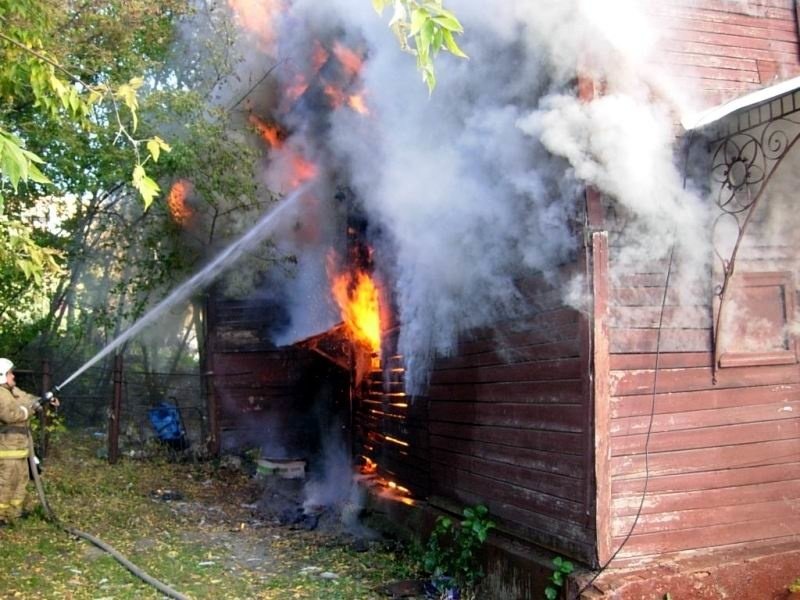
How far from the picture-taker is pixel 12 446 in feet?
28.1

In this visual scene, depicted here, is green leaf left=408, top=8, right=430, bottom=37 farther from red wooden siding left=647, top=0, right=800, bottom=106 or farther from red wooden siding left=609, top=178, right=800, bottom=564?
red wooden siding left=647, top=0, right=800, bottom=106

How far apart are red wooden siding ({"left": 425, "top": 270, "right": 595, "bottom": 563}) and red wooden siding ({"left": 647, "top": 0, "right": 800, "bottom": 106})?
210 cm

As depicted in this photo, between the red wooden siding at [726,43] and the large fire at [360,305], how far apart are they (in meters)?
5.64

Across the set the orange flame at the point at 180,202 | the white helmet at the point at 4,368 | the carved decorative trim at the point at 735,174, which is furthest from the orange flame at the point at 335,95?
the carved decorative trim at the point at 735,174

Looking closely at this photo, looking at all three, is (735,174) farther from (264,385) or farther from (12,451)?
(264,385)

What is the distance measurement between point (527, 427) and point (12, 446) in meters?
6.11

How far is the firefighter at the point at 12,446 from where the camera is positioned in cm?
845

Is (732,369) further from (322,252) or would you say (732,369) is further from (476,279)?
(322,252)

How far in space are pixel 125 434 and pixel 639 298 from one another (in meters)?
11.4

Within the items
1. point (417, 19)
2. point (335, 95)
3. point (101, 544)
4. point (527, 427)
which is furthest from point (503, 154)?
point (101, 544)

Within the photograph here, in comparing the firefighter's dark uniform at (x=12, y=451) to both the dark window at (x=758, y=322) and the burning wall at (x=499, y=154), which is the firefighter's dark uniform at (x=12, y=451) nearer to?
the burning wall at (x=499, y=154)

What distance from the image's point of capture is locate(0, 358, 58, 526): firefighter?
8.45 m

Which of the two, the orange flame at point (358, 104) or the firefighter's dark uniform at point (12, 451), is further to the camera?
the orange flame at point (358, 104)

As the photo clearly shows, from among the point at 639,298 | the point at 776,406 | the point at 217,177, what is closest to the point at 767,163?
the point at 639,298
